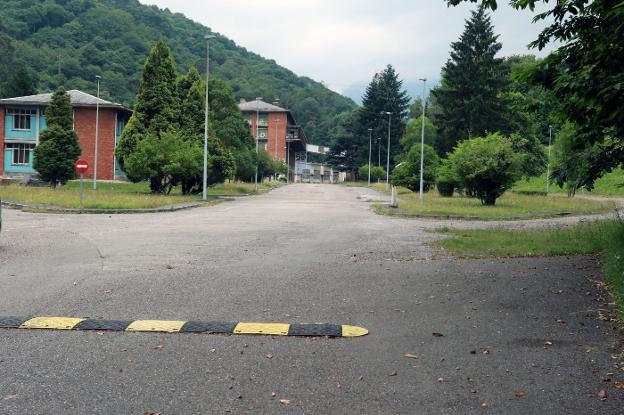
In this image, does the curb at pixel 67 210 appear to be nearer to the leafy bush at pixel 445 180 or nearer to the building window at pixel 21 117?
the leafy bush at pixel 445 180

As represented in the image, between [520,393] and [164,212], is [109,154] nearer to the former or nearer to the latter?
[164,212]

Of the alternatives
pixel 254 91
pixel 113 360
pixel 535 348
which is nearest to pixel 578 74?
pixel 535 348

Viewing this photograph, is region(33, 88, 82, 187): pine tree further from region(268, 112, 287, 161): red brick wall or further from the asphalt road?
region(268, 112, 287, 161): red brick wall

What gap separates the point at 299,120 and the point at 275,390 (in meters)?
151

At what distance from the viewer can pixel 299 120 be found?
154 m

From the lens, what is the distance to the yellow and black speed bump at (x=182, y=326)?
566 centimetres

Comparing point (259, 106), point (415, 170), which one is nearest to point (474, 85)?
point (415, 170)

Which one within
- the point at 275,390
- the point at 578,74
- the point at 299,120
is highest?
the point at 299,120

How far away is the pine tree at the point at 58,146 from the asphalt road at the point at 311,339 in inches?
1254

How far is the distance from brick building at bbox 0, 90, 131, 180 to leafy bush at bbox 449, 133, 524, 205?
3457 cm

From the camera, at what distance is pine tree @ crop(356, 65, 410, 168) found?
9894cm

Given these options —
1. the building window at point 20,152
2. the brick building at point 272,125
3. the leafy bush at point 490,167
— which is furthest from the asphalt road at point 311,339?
the brick building at point 272,125

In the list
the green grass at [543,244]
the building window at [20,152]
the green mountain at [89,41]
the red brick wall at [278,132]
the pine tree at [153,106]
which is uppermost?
the green mountain at [89,41]

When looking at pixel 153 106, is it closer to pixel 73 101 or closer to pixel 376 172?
pixel 73 101
